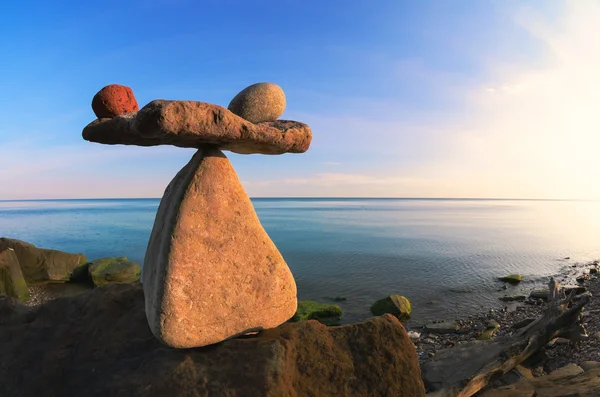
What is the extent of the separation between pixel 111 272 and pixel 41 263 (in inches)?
104

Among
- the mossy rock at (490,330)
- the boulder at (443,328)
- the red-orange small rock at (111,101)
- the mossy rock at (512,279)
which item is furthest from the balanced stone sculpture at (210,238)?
the mossy rock at (512,279)

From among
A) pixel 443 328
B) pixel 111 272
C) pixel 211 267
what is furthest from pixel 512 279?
pixel 111 272

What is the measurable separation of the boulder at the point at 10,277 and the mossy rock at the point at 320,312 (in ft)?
30.6

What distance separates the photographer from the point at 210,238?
369 centimetres

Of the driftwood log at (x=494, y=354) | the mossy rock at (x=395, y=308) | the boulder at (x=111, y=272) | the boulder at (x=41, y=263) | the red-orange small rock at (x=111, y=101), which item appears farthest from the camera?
the boulder at (x=111, y=272)

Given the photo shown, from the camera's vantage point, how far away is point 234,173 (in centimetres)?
415

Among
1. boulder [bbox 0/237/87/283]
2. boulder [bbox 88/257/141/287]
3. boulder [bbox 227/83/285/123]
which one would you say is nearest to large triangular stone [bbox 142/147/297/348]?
boulder [bbox 227/83/285/123]

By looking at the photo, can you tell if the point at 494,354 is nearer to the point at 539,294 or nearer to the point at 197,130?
the point at 197,130

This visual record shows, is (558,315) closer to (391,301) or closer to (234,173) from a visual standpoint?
(391,301)

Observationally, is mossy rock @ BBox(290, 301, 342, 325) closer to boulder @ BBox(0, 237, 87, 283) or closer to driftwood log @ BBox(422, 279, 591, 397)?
driftwood log @ BBox(422, 279, 591, 397)

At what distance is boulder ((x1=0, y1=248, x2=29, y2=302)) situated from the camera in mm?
11508

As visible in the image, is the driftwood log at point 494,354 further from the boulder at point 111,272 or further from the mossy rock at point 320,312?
the boulder at point 111,272

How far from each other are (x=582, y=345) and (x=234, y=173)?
7.58m

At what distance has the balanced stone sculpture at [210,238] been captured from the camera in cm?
343
